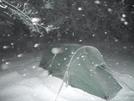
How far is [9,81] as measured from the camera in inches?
215

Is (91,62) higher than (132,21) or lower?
lower

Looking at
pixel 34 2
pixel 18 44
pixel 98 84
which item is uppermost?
pixel 34 2

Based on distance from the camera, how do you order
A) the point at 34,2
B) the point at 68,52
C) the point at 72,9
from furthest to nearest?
the point at 72,9 < the point at 34,2 < the point at 68,52

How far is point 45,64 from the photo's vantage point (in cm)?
661

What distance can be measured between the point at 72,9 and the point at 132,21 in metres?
8.14

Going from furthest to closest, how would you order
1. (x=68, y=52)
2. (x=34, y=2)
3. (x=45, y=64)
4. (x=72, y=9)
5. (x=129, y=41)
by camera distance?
(x=129, y=41) < (x=72, y=9) < (x=34, y=2) < (x=45, y=64) < (x=68, y=52)

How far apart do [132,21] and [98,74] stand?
1480cm

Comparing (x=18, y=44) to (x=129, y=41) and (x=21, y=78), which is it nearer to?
(x=21, y=78)

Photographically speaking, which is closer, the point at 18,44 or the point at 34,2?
the point at 34,2

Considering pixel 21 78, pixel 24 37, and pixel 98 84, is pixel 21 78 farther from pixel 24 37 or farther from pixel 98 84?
pixel 24 37

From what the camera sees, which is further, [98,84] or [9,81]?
[9,81]

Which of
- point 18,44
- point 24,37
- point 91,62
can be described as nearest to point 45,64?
point 91,62

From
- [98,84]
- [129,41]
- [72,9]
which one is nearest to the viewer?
[98,84]

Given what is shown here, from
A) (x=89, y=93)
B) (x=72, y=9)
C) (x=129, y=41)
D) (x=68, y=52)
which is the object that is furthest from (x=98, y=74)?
(x=129, y=41)
